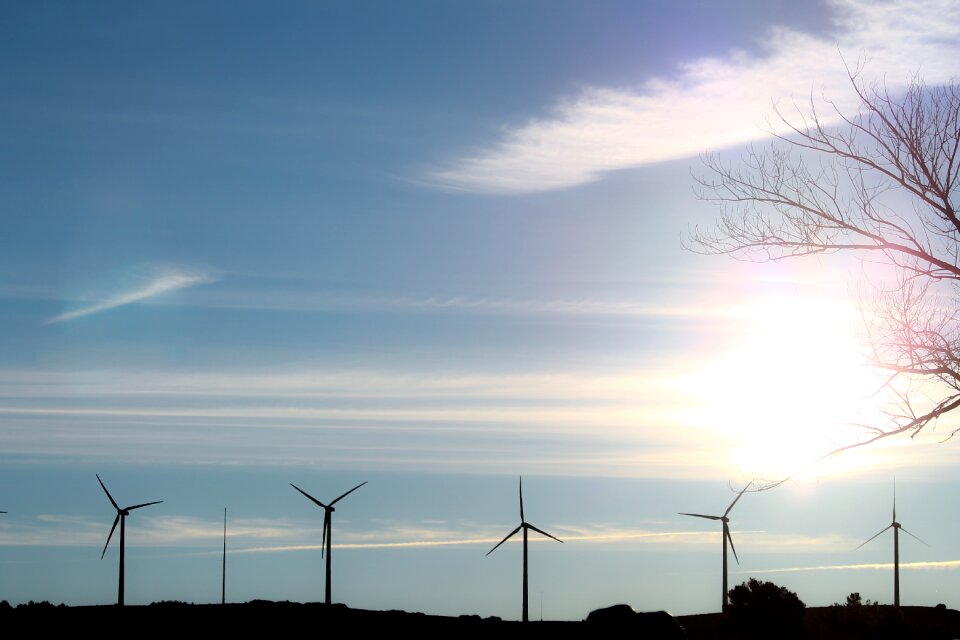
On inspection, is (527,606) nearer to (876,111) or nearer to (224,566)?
(224,566)

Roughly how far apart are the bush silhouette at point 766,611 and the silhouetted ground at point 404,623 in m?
0.12

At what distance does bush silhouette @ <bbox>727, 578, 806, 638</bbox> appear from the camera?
64688mm

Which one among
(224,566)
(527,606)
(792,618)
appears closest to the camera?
(792,618)

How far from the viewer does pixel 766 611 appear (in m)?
65.1

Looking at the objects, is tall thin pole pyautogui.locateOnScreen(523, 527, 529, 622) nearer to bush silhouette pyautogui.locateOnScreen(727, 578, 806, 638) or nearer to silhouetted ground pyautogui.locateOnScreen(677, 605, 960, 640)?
silhouetted ground pyautogui.locateOnScreen(677, 605, 960, 640)

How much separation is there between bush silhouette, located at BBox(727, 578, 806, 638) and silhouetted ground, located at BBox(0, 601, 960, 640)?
121 mm

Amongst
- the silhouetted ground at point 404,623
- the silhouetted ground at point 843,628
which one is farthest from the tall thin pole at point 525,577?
the silhouetted ground at point 843,628

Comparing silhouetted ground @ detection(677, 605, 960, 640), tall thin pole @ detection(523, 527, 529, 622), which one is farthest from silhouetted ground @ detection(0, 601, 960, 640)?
tall thin pole @ detection(523, 527, 529, 622)

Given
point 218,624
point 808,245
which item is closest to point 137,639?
point 218,624

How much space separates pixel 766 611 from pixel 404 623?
27.8 meters

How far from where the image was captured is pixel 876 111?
28.8 m

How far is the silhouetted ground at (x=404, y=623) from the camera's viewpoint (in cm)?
6525

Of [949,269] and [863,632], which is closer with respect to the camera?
[949,269]

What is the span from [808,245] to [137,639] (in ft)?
202
